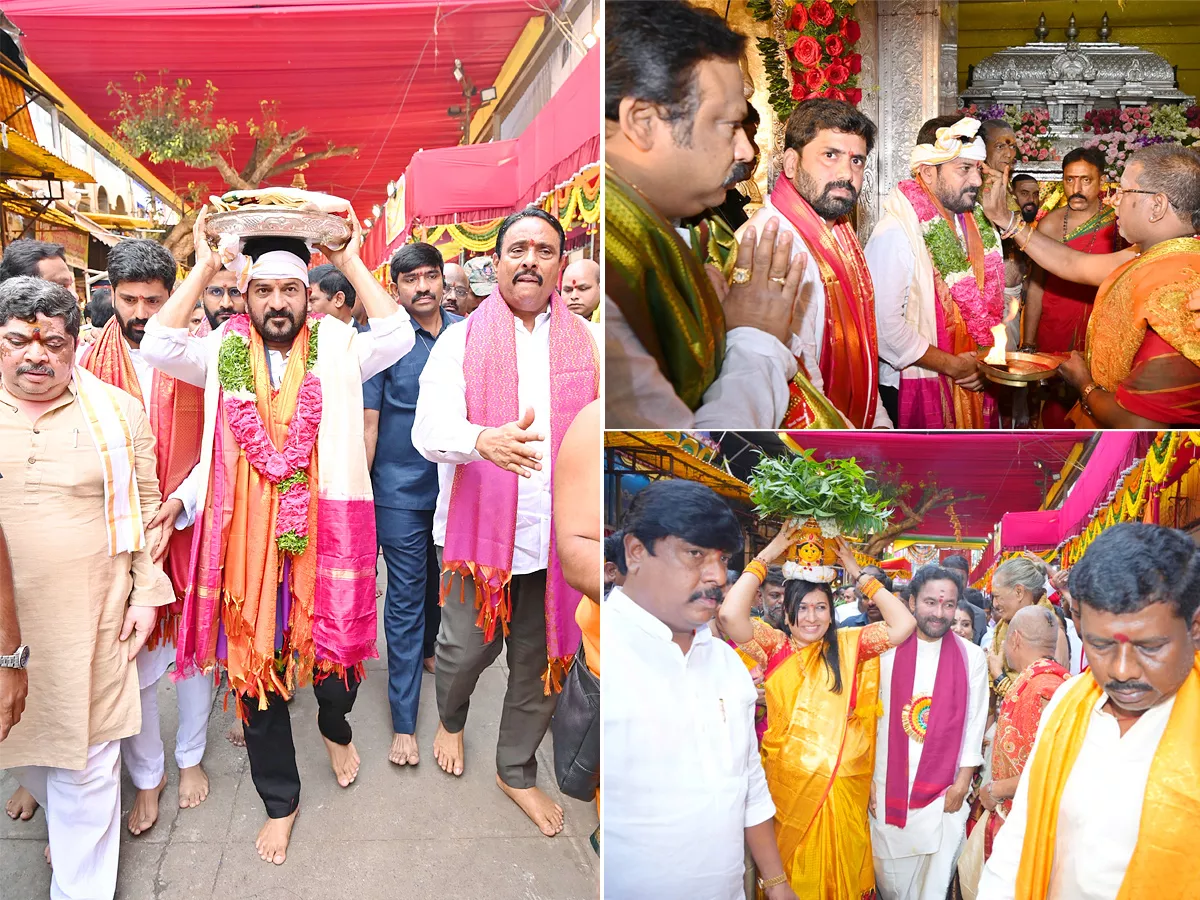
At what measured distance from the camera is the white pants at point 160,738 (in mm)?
2504

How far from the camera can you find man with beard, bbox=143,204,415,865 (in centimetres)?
236

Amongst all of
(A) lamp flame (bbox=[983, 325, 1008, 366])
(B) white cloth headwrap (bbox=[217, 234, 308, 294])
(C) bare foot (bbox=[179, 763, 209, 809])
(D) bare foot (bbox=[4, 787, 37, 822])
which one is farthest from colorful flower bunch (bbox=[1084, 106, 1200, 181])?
(D) bare foot (bbox=[4, 787, 37, 822])

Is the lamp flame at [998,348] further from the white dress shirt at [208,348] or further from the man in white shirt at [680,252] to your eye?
the white dress shirt at [208,348]

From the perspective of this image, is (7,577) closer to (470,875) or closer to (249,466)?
(249,466)

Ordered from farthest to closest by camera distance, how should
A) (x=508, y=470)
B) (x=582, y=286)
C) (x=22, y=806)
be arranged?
(x=582, y=286) < (x=22, y=806) < (x=508, y=470)

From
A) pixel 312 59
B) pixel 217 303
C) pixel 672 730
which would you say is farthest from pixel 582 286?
pixel 672 730

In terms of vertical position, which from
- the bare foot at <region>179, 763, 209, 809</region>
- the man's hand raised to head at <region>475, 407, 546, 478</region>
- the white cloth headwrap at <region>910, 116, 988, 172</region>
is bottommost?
the bare foot at <region>179, 763, 209, 809</region>

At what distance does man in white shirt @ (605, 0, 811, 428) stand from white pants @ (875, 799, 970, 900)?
0.93 metres

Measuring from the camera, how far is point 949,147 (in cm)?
175

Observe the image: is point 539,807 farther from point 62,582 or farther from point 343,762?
point 62,582

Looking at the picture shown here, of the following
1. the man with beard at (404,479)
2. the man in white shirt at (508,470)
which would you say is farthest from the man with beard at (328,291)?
the man in white shirt at (508,470)

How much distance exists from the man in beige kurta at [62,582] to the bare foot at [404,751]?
713 mm

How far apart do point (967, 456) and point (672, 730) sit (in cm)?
78

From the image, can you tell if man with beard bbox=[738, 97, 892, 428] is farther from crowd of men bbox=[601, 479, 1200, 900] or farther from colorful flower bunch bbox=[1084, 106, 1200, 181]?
colorful flower bunch bbox=[1084, 106, 1200, 181]
